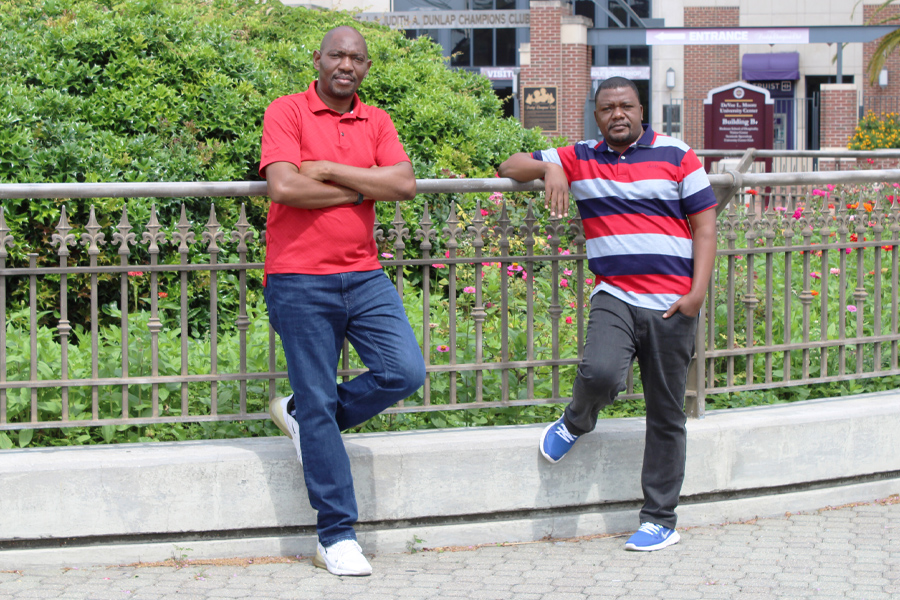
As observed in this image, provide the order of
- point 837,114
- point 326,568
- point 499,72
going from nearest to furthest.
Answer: point 326,568
point 837,114
point 499,72

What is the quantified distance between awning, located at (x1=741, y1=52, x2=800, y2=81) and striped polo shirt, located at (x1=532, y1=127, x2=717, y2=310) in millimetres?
33673

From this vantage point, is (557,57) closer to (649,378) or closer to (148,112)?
(148,112)

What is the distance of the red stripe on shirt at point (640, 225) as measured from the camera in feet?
12.2

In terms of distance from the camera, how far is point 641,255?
146 inches

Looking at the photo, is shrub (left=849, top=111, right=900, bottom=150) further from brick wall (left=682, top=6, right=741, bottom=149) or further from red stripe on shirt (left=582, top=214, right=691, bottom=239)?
red stripe on shirt (left=582, top=214, right=691, bottom=239)

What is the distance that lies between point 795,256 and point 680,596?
3.22 metres

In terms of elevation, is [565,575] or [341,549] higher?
[341,549]

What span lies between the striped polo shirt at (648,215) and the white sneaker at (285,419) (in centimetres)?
128

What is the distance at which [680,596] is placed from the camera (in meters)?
3.42

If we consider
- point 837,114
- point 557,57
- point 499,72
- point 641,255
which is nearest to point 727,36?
point 837,114

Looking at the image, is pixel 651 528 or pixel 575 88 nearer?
pixel 651 528

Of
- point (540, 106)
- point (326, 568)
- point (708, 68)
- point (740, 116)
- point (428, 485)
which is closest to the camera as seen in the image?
point (326, 568)

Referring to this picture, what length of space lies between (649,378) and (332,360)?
3.91 ft

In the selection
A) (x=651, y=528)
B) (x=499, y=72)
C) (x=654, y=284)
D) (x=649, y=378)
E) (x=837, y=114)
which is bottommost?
(x=651, y=528)
